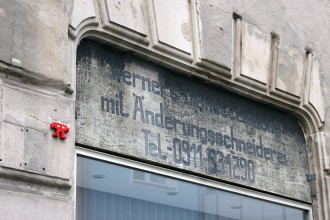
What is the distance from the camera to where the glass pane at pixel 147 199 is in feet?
21.4

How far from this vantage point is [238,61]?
7922 millimetres

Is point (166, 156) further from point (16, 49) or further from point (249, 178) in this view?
point (16, 49)

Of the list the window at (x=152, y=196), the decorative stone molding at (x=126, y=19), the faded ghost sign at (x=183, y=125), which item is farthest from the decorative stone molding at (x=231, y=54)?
the window at (x=152, y=196)

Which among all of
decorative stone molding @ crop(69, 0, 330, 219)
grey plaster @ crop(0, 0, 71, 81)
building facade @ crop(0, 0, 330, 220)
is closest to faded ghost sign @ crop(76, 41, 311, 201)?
building facade @ crop(0, 0, 330, 220)

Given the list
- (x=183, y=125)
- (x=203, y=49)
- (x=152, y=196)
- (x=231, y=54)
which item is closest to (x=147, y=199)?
(x=152, y=196)

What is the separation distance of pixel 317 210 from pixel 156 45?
8.22 feet

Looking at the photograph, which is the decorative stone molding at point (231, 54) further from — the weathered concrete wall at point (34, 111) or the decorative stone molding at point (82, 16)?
the weathered concrete wall at point (34, 111)

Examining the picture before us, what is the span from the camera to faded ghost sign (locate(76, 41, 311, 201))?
6.77 m

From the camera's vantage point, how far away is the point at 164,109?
7305 mm

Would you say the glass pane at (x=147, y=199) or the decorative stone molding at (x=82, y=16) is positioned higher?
the decorative stone molding at (x=82, y=16)

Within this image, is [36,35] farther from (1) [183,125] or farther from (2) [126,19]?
(1) [183,125]

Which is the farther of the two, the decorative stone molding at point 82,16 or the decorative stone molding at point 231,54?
the decorative stone molding at point 231,54

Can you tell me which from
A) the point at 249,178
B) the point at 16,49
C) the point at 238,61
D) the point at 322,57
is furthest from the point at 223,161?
the point at 16,49

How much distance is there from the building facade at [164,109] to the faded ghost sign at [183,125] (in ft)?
0.04
